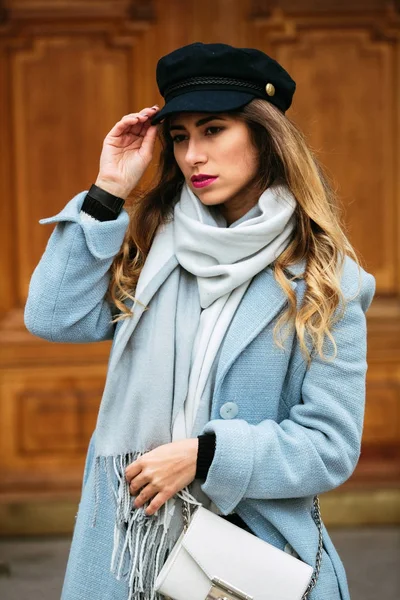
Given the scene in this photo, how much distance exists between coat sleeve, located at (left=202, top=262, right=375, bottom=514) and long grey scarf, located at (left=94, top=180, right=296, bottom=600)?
12 centimetres

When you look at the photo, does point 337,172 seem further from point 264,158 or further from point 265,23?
point 264,158

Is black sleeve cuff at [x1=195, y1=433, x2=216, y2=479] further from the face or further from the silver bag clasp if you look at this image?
the face

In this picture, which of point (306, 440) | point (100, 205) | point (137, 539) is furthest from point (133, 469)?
point (100, 205)

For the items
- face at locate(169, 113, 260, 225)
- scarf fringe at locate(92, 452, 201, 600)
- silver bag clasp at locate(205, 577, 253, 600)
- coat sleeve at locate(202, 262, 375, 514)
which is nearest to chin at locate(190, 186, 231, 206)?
face at locate(169, 113, 260, 225)

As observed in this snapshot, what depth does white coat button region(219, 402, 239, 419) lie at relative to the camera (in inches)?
86.7

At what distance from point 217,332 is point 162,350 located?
0.43ft

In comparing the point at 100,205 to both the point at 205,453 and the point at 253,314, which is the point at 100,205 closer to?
the point at 253,314

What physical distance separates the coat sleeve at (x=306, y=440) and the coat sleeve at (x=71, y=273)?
1.43 feet

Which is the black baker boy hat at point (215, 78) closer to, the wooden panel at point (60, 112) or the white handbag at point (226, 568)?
the white handbag at point (226, 568)

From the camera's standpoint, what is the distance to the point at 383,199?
4926 millimetres

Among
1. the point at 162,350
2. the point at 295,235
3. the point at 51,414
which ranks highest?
the point at 295,235

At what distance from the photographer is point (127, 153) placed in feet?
8.05

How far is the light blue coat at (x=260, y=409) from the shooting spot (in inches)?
84.4

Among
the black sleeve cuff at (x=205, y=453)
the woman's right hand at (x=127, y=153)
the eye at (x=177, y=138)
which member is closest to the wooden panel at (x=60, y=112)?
the woman's right hand at (x=127, y=153)
